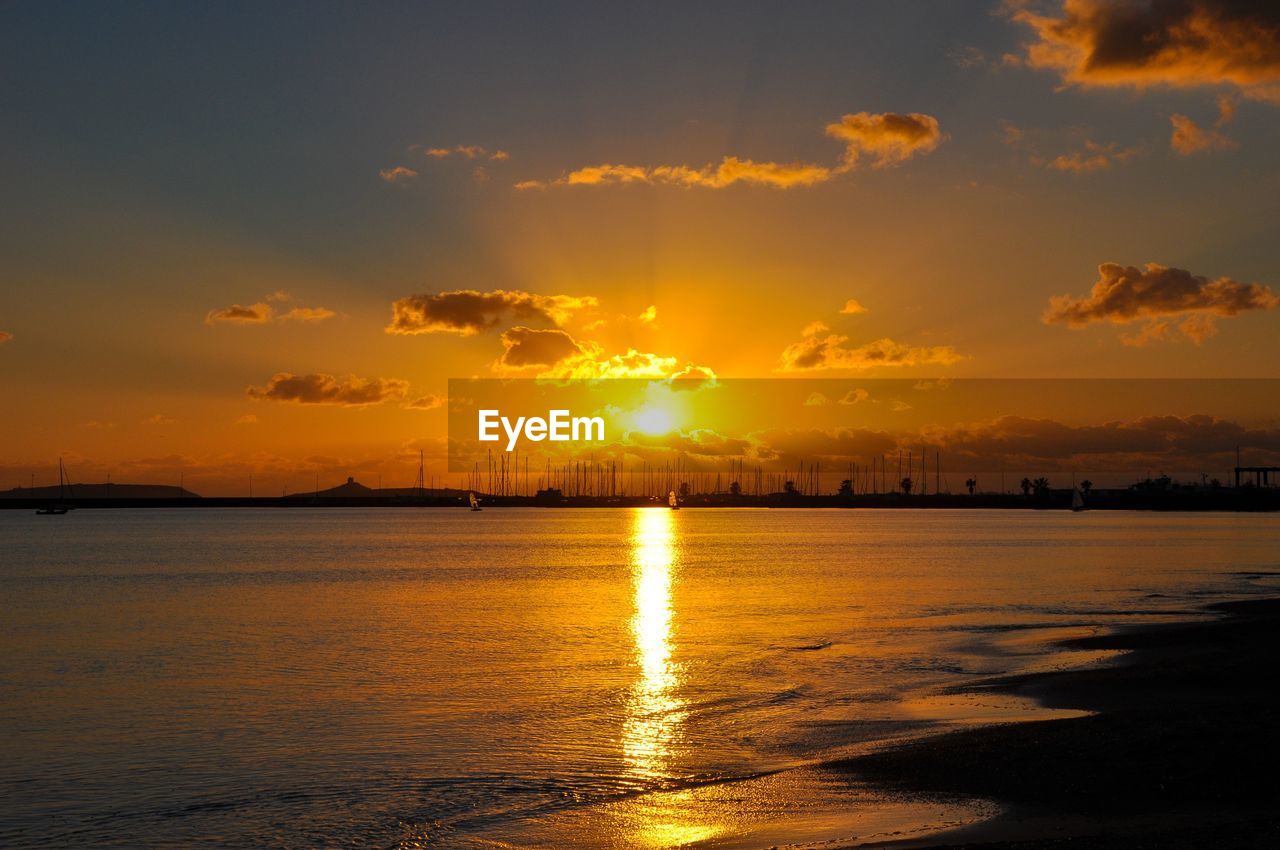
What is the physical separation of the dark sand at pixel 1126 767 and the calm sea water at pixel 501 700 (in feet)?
4.91

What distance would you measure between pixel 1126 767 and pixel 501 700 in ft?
66.3

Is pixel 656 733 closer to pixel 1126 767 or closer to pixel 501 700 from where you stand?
pixel 501 700

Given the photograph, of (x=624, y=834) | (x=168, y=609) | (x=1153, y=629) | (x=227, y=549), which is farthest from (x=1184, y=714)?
(x=227, y=549)

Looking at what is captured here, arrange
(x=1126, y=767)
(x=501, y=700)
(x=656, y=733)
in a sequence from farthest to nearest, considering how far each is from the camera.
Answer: (x=501, y=700) → (x=656, y=733) → (x=1126, y=767)

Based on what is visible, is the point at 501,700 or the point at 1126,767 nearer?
the point at 1126,767

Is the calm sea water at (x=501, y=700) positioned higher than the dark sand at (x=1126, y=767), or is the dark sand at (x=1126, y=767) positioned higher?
the dark sand at (x=1126, y=767)

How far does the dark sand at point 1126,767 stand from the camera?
16547 millimetres

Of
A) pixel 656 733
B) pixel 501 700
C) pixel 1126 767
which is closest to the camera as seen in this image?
pixel 1126 767

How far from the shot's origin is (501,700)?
34938mm

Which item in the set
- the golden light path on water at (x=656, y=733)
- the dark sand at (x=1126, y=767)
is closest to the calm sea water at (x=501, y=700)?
the golden light path on water at (x=656, y=733)

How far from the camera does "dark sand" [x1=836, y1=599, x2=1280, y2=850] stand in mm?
16547

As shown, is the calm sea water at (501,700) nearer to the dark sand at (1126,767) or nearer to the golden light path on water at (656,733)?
the golden light path on water at (656,733)

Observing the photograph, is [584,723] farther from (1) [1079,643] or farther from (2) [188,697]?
(1) [1079,643]

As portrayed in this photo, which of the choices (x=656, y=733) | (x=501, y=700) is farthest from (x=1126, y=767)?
(x=501, y=700)
